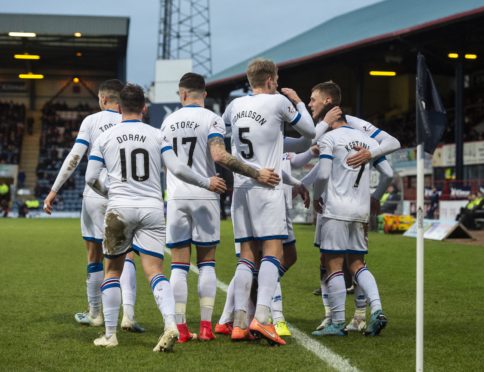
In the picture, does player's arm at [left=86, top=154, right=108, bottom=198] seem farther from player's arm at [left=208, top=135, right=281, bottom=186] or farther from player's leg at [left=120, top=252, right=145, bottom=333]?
player's leg at [left=120, top=252, right=145, bottom=333]

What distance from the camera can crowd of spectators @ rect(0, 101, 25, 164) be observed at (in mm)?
55875

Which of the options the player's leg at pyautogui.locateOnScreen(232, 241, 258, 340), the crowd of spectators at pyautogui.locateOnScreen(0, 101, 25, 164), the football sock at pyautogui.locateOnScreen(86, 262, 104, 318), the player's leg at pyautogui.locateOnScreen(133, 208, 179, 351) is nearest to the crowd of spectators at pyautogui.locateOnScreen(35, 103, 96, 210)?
the crowd of spectators at pyautogui.locateOnScreen(0, 101, 25, 164)

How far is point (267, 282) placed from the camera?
6.62 m

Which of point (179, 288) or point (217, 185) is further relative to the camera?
point (179, 288)

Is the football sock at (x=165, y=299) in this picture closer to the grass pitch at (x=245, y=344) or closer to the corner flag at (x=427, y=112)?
the grass pitch at (x=245, y=344)

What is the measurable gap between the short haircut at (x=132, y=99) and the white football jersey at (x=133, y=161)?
0.12 meters

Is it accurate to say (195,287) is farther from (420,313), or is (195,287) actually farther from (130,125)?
(420,313)

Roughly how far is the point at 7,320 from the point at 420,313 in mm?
4444

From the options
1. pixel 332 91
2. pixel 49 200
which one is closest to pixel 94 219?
pixel 49 200

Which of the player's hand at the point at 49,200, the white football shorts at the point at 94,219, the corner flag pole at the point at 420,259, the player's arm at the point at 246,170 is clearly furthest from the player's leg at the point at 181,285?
the corner flag pole at the point at 420,259

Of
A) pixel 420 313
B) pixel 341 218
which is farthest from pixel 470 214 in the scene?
pixel 420 313

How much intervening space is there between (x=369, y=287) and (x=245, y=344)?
1.29 metres

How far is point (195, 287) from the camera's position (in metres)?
10.8

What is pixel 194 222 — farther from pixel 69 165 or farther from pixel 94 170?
pixel 69 165
